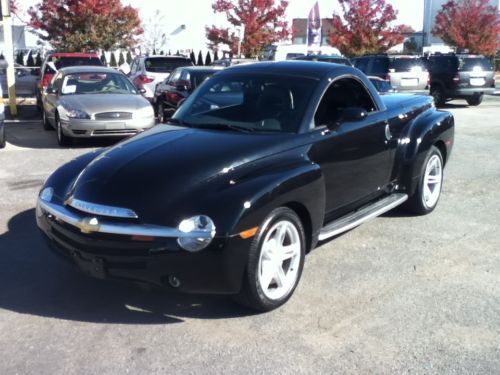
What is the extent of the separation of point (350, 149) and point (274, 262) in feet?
4.74

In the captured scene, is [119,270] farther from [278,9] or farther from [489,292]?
[278,9]

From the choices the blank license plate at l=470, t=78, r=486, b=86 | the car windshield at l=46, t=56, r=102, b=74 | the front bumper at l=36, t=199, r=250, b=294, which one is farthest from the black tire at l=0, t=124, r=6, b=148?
the blank license plate at l=470, t=78, r=486, b=86

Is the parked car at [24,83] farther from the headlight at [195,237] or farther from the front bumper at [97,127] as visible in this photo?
the headlight at [195,237]

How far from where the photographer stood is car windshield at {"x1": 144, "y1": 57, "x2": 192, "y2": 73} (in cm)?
1786

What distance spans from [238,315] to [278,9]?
2890 cm

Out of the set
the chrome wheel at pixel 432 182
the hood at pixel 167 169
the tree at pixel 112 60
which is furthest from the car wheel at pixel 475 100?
the tree at pixel 112 60

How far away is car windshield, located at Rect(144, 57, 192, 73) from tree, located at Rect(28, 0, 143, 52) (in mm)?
7751

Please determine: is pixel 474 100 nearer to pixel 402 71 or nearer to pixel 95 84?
pixel 402 71

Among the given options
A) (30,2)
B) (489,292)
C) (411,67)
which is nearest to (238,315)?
(489,292)

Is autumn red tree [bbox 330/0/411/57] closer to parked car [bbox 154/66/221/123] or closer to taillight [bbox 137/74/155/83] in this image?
taillight [bbox 137/74/155/83]

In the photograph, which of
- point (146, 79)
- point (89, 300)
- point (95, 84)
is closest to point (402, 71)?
point (146, 79)

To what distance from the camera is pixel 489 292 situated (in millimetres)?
4527

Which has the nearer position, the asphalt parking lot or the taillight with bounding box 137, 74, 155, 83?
the asphalt parking lot

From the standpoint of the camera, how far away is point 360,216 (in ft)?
17.2
